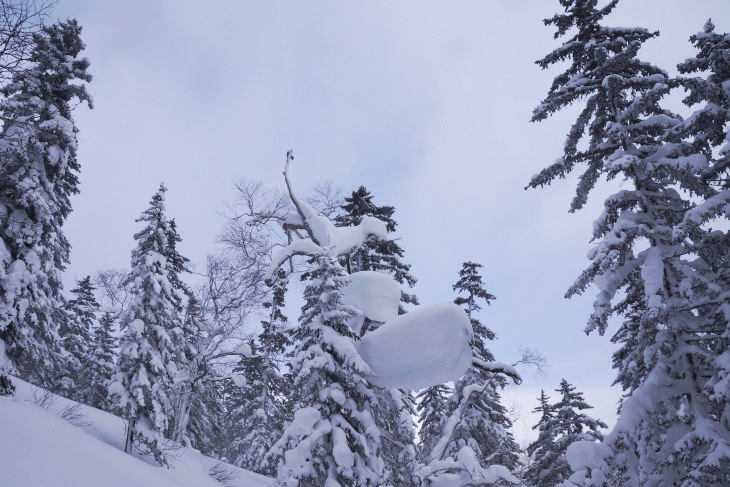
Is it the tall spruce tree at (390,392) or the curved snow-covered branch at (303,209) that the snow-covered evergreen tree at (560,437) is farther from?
the curved snow-covered branch at (303,209)

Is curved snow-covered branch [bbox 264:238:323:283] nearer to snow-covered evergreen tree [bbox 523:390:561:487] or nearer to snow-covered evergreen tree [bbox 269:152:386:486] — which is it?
snow-covered evergreen tree [bbox 269:152:386:486]

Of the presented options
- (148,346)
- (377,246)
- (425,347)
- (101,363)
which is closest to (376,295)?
(425,347)

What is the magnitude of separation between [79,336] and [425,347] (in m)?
27.9

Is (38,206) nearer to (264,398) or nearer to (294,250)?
(294,250)

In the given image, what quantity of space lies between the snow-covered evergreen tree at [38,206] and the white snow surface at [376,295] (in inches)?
365

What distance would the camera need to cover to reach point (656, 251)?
807cm

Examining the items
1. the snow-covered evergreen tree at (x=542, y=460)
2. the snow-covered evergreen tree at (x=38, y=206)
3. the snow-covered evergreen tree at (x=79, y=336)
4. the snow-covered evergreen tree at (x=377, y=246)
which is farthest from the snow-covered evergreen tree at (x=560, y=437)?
the snow-covered evergreen tree at (x=79, y=336)

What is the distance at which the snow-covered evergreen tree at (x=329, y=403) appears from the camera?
7.66 m

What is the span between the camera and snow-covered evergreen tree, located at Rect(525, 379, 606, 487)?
19344mm

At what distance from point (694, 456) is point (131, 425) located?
47.3ft

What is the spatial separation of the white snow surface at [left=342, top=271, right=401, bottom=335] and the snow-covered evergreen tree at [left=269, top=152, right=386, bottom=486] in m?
0.29

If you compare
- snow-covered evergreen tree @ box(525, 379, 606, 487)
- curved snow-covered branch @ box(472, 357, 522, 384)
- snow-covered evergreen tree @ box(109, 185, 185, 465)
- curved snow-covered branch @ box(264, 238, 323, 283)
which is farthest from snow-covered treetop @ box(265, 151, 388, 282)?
snow-covered evergreen tree @ box(525, 379, 606, 487)

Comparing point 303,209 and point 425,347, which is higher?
point 303,209

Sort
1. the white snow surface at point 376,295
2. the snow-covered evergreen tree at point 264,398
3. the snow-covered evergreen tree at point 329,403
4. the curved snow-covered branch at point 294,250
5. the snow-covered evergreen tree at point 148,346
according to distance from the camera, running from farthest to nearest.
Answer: the snow-covered evergreen tree at point 264,398 < the snow-covered evergreen tree at point 148,346 < the curved snow-covered branch at point 294,250 < the white snow surface at point 376,295 < the snow-covered evergreen tree at point 329,403
